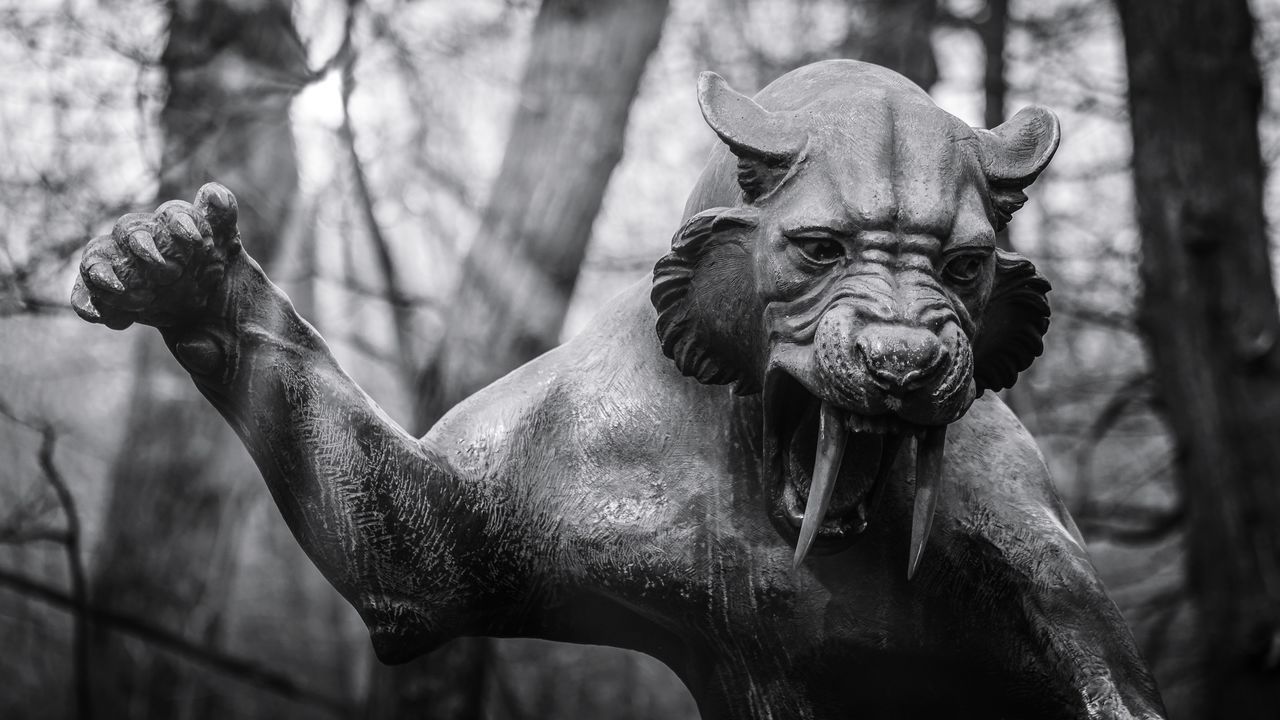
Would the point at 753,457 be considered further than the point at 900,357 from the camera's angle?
Yes

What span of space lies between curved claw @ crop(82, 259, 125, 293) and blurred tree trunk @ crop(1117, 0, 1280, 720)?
443 centimetres

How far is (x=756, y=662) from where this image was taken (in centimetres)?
200

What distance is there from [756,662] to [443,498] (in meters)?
0.52

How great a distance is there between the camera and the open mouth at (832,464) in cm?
172

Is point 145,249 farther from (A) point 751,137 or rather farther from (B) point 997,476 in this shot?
(B) point 997,476

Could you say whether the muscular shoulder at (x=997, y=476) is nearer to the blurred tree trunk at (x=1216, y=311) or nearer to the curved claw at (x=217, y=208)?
the curved claw at (x=217, y=208)

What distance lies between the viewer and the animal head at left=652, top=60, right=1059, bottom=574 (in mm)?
1666

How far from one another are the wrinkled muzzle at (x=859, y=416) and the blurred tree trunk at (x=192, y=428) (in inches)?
150

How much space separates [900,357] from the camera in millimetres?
1613

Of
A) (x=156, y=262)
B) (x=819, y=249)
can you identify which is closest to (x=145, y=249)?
(x=156, y=262)

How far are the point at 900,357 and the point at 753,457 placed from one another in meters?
0.46

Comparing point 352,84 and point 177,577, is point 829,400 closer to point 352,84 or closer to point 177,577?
point 352,84

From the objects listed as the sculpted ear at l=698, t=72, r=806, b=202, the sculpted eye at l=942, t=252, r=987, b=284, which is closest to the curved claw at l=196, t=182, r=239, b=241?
the sculpted ear at l=698, t=72, r=806, b=202

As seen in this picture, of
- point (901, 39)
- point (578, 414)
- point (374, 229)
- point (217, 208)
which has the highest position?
point (901, 39)
